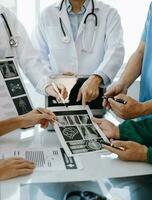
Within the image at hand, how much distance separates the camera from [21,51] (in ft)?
4.87

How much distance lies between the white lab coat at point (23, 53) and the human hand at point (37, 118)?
7.7 inches

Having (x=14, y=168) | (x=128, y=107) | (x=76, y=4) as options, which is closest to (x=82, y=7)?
(x=76, y=4)

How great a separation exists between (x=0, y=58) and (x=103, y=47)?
0.61 m

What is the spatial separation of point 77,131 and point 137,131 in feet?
0.71

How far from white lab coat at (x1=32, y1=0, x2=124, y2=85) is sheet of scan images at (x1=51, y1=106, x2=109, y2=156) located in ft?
1.67

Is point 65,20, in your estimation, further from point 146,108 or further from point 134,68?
point 146,108

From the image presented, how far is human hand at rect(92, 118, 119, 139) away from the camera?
1181mm

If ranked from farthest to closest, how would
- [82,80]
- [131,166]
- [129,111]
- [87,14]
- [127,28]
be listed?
[127,28] → [87,14] → [82,80] → [129,111] → [131,166]

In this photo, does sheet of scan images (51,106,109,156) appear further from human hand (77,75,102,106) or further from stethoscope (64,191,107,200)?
stethoscope (64,191,107,200)

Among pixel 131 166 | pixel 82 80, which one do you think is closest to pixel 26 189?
pixel 131 166

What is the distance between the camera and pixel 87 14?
175 centimetres

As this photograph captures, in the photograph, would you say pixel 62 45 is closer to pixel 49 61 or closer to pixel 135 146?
pixel 49 61

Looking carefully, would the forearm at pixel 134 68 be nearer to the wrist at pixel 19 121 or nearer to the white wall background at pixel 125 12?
the wrist at pixel 19 121

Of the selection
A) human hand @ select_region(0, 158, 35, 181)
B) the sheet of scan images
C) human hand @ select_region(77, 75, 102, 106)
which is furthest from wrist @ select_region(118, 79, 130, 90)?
human hand @ select_region(0, 158, 35, 181)
